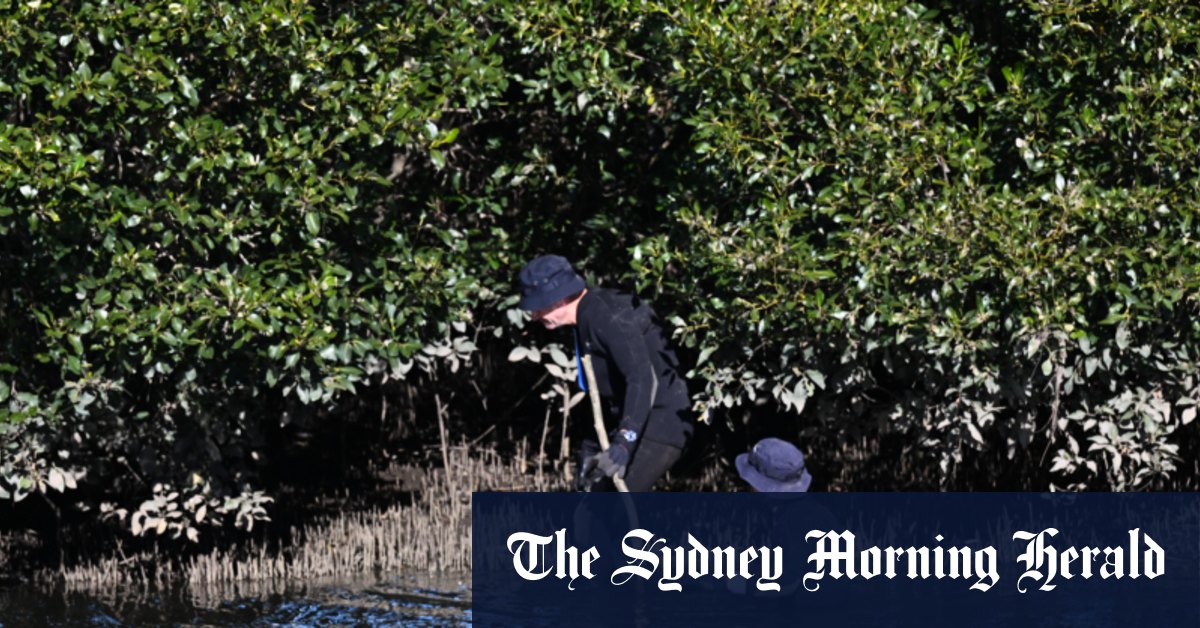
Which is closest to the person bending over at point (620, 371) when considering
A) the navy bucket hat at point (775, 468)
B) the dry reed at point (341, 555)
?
the navy bucket hat at point (775, 468)

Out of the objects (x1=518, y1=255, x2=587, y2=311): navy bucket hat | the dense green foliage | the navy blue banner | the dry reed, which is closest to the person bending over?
(x1=518, y1=255, x2=587, y2=311): navy bucket hat

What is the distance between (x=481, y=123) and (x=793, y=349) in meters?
2.66

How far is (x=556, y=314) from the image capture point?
27.5 feet

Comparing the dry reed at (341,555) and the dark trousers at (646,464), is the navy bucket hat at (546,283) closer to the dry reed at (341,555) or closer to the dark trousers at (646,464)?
the dark trousers at (646,464)

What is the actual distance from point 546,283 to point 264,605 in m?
3.02

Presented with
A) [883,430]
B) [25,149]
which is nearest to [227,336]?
[25,149]

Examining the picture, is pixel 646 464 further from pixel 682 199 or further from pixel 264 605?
pixel 264 605

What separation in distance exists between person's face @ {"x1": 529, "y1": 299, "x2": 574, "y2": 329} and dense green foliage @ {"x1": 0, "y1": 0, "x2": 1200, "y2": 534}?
1147 millimetres

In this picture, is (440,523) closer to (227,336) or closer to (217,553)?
(217,553)

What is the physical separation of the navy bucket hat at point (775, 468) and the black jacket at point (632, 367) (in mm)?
559

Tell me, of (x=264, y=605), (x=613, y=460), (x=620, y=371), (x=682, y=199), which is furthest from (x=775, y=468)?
(x=264, y=605)

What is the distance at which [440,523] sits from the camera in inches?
465

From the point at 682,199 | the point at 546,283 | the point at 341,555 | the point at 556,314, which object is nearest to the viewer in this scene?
the point at 546,283

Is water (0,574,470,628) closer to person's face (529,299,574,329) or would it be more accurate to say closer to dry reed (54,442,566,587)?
dry reed (54,442,566,587)
